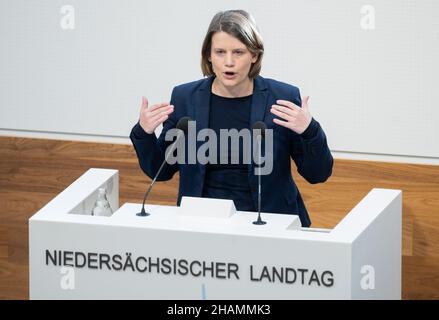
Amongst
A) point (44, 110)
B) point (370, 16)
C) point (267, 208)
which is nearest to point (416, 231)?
point (370, 16)

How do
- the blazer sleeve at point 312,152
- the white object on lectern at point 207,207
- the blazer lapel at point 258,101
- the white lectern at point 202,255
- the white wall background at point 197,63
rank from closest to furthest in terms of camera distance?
the white lectern at point 202,255
the white object on lectern at point 207,207
the blazer sleeve at point 312,152
the blazer lapel at point 258,101
the white wall background at point 197,63

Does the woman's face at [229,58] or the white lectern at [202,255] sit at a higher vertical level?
the woman's face at [229,58]

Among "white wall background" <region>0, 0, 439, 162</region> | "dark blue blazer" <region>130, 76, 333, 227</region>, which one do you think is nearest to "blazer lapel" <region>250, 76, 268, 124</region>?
"dark blue blazer" <region>130, 76, 333, 227</region>

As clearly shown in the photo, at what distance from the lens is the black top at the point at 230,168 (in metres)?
3.15

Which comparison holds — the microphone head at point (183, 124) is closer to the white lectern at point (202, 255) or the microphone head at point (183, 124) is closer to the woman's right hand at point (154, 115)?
the woman's right hand at point (154, 115)

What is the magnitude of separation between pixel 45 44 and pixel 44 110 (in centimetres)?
24

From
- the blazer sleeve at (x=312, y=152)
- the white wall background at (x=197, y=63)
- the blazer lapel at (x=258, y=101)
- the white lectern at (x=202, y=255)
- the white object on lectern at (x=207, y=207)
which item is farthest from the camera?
the white wall background at (x=197, y=63)

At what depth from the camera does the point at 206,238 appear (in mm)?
2754

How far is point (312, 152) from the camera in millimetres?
3053

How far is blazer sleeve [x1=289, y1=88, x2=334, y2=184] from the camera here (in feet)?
9.87

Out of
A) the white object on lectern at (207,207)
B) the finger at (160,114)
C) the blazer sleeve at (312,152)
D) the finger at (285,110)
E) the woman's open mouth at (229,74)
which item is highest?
the woman's open mouth at (229,74)

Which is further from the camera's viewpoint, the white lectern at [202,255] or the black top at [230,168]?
the black top at [230,168]

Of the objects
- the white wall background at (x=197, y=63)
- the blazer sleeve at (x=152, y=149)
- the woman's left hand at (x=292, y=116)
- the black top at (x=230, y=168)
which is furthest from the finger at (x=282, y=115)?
the white wall background at (x=197, y=63)

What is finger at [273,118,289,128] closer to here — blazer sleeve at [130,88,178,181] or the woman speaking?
the woman speaking
